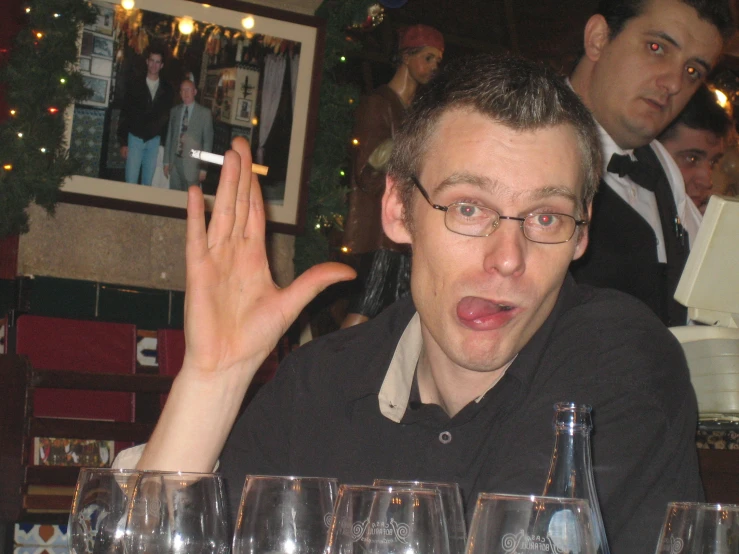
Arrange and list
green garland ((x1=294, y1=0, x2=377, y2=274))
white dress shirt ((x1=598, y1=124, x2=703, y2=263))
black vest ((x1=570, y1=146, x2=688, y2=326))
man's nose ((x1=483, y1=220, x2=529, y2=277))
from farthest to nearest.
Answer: green garland ((x1=294, y1=0, x2=377, y2=274))
white dress shirt ((x1=598, y1=124, x2=703, y2=263))
black vest ((x1=570, y1=146, x2=688, y2=326))
man's nose ((x1=483, y1=220, x2=529, y2=277))

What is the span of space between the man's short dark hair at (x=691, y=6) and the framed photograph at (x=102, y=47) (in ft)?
6.87

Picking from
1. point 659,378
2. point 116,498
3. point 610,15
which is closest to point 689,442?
point 659,378

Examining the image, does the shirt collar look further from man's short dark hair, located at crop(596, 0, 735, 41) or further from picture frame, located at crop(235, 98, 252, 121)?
picture frame, located at crop(235, 98, 252, 121)

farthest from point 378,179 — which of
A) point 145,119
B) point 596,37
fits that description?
point 596,37

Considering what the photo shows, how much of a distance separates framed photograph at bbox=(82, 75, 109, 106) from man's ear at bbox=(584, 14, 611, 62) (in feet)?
6.84

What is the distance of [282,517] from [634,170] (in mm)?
1936

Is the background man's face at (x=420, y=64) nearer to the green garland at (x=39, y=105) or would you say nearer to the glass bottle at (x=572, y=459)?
the green garland at (x=39, y=105)

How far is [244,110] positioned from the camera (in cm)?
402

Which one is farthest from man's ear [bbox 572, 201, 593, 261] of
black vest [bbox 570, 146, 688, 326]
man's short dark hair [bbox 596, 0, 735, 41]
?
man's short dark hair [bbox 596, 0, 735, 41]

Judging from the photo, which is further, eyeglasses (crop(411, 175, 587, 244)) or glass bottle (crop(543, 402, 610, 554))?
eyeglasses (crop(411, 175, 587, 244))

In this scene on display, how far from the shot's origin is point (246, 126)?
4.04m

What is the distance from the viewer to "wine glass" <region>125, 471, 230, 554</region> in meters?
0.86

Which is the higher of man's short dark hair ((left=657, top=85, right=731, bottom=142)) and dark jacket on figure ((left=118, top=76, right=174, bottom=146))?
man's short dark hair ((left=657, top=85, right=731, bottom=142))

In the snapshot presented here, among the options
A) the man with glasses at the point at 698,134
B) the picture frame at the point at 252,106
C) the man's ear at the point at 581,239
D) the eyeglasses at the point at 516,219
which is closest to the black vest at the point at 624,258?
the man's ear at the point at 581,239
